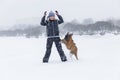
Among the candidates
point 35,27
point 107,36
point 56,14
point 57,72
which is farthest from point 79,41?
point 57,72

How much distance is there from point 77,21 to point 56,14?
7933mm

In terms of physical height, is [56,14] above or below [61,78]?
above

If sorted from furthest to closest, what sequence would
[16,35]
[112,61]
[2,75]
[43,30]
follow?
[16,35], [43,30], [112,61], [2,75]

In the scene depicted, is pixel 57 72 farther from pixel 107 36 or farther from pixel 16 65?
pixel 107 36

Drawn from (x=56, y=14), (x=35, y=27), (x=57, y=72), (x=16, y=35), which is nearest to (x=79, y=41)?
(x=35, y=27)

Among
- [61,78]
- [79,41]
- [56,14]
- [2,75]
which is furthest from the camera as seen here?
[79,41]

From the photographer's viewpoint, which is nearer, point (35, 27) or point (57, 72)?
point (57, 72)

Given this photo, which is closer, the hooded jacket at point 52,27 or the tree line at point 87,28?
the hooded jacket at point 52,27

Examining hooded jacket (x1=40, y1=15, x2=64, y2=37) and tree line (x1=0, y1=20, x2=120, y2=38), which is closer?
hooded jacket (x1=40, y1=15, x2=64, y2=37)

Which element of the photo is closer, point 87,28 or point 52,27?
point 52,27

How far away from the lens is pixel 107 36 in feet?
51.0

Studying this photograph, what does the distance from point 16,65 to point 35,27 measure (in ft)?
27.8

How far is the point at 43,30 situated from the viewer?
16.5 metres

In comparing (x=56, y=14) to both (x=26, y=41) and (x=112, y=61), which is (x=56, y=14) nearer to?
(x=112, y=61)
